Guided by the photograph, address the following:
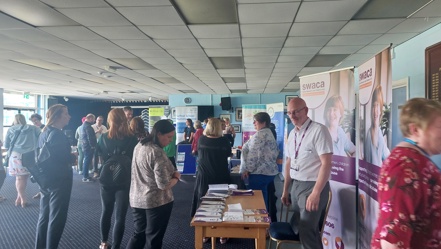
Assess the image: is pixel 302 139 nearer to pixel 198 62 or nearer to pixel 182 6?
pixel 182 6

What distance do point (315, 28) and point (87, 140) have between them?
5.23 meters

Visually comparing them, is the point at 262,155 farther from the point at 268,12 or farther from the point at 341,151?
the point at 268,12

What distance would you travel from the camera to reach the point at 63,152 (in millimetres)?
2604

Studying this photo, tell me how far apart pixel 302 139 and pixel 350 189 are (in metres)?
0.89

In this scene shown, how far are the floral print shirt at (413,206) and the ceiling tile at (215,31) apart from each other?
278 cm

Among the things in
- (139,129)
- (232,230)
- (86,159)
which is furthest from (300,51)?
(86,159)

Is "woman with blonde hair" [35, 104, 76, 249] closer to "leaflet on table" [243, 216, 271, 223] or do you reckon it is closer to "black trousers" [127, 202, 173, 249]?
"black trousers" [127, 202, 173, 249]

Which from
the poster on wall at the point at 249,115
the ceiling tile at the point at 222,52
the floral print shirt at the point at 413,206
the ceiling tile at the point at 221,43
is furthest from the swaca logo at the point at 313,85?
the poster on wall at the point at 249,115

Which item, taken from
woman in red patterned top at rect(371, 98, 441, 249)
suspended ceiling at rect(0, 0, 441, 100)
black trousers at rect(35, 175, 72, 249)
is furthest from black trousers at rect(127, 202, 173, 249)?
suspended ceiling at rect(0, 0, 441, 100)

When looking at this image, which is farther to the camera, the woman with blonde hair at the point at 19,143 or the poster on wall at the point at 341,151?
the woman with blonde hair at the point at 19,143

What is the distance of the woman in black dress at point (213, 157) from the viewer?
3195 millimetres

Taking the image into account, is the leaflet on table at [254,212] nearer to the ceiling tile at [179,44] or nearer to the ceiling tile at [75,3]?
the ceiling tile at [75,3]

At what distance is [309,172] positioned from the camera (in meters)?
2.29

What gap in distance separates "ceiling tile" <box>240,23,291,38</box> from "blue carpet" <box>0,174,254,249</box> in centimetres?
264
